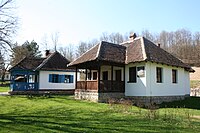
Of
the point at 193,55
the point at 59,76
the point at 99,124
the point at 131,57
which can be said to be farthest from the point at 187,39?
the point at 99,124

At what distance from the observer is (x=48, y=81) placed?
33156mm

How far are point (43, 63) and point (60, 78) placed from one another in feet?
10.3

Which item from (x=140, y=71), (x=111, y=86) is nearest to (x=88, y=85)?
(x=111, y=86)

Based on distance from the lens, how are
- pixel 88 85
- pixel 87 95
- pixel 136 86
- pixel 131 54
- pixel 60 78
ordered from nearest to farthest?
pixel 136 86
pixel 87 95
pixel 88 85
pixel 131 54
pixel 60 78

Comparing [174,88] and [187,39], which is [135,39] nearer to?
[174,88]

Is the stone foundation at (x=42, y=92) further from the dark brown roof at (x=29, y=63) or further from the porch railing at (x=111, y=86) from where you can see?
the porch railing at (x=111, y=86)

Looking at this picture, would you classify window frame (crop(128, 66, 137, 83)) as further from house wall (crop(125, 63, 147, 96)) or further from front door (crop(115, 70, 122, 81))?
front door (crop(115, 70, 122, 81))

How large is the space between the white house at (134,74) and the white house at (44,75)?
905 centimetres

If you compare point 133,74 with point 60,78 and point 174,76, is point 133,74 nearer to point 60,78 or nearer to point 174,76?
point 174,76

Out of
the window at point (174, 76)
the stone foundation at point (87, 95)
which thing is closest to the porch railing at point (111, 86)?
the stone foundation at point (87, 95)

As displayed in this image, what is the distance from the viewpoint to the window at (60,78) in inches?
1318

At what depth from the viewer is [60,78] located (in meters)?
33.9

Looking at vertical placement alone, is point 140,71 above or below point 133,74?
above

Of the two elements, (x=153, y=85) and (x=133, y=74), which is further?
(x=133, y=74)
